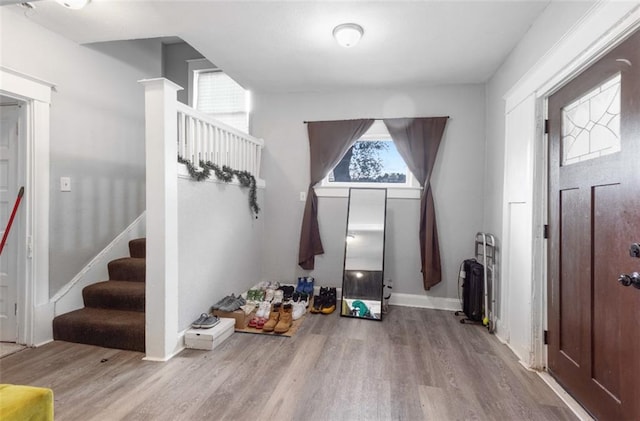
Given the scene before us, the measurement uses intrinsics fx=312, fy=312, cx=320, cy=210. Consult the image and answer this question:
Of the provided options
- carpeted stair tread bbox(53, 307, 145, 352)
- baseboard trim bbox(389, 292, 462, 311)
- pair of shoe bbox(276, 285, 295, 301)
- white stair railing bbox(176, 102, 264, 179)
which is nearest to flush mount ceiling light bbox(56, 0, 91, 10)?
white stair railing bbox(176, 102, 264, 179)

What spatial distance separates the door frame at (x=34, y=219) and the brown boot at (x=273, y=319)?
1.77 m

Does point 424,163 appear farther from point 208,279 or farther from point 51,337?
point 51,337

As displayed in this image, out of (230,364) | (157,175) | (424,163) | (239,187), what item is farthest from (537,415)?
(239,187)

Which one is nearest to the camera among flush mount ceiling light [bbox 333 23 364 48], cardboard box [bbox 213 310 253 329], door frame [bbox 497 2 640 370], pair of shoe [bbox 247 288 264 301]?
door frame [bbox 497 2 640 370]

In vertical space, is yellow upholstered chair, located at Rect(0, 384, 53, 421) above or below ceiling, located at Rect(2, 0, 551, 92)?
below

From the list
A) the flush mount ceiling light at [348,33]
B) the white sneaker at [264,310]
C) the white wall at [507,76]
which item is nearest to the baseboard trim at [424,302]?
the white wall at [507,76]

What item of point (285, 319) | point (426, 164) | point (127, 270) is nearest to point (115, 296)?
point (127, 270)

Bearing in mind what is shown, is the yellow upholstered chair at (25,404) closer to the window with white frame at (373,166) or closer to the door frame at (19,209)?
the door frame at (19,209)

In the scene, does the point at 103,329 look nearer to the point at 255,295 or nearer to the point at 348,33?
the point at 255,295

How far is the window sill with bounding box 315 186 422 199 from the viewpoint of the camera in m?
3.63

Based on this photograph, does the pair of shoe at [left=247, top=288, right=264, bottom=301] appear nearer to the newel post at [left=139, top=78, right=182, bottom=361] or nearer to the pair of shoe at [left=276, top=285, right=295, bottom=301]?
the pair of shoe at [left=276, top=285, right=295, bottom=301]

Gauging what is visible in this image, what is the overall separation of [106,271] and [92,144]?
126 centimetres

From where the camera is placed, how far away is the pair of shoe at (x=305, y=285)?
3.69 metres

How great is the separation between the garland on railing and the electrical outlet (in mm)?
1170
